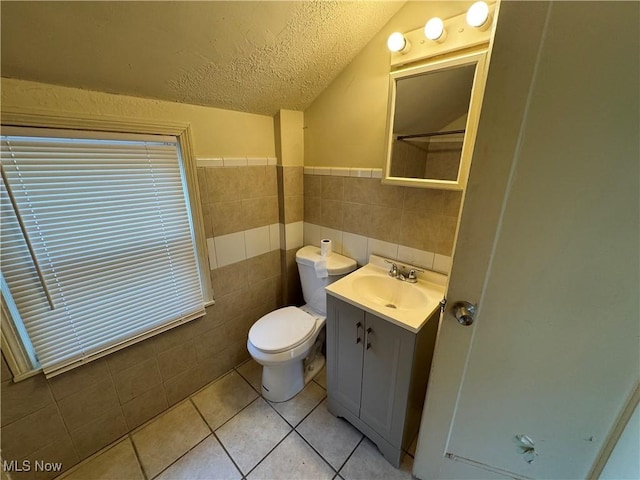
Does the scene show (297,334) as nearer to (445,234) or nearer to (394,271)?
(394,271)

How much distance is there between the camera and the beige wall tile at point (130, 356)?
4.12 feet

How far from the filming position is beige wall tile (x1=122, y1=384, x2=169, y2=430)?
1.36 metres

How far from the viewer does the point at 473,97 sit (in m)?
1.01

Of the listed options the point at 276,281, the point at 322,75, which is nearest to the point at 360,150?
the point at 322,75

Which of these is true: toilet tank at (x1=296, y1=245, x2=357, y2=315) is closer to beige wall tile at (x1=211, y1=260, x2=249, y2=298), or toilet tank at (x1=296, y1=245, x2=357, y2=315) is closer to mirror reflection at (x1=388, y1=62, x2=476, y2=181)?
beige wall tile at (x1=211, y1=260, x2=249, y2=298)

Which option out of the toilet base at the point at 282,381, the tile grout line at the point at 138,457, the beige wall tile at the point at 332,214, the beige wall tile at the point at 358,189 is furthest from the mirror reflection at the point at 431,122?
the tile grout line at the point at 138,457

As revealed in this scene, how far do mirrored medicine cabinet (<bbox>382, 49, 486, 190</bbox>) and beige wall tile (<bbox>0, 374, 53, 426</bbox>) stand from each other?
1.82 meters

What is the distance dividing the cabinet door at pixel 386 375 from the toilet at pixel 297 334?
1.42ft

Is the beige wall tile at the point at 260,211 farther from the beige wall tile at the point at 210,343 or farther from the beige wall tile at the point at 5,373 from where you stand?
the beige wall tile at the point at 5,373

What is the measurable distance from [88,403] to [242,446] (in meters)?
0.78

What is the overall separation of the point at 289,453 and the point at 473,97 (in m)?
1.88

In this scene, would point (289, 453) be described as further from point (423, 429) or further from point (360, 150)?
point (360, 150)

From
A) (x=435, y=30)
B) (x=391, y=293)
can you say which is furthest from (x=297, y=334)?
(x=435, y=30)

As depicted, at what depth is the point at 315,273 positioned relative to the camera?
1.67 meters
